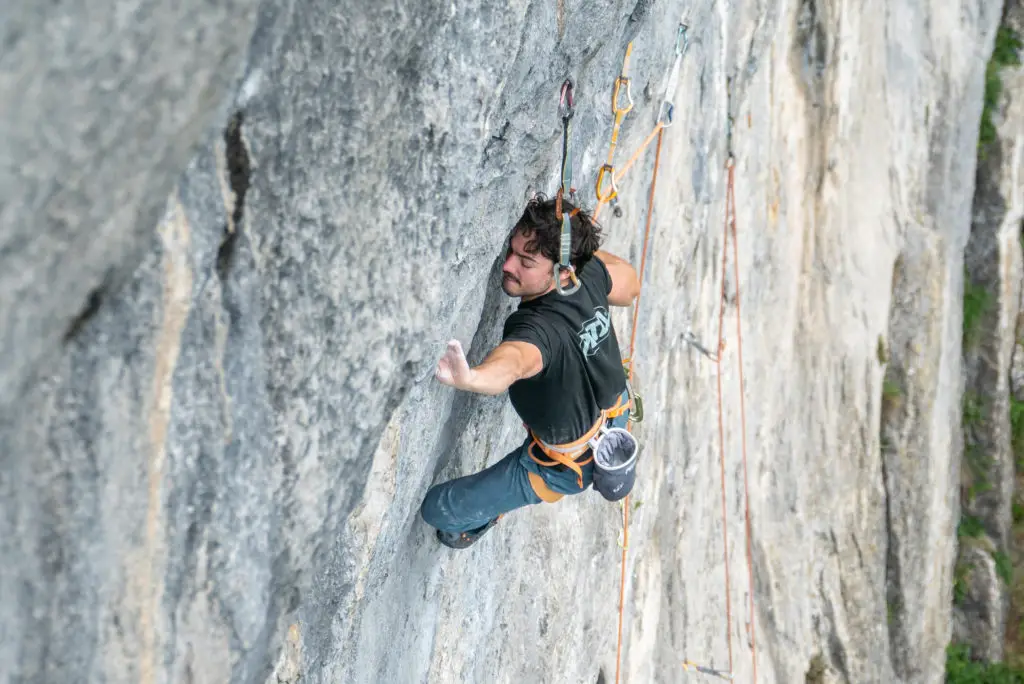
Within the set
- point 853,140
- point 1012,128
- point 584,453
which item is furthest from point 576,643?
point 1012,128

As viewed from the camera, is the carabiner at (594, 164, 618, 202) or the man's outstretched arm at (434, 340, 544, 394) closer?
the man's outstretched arm at (434, 340, 544, 394)

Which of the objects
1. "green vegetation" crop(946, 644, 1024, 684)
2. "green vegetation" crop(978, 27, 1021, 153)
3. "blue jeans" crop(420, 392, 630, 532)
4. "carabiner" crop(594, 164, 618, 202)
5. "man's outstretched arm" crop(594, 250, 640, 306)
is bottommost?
"green vegetation" crop(946, 644, 1024, 684)

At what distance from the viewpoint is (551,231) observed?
3461 mm

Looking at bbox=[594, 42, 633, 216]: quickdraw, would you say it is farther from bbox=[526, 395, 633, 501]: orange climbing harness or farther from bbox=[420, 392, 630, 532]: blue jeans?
bbox=[420, 392, 630, 532]: blue jeans

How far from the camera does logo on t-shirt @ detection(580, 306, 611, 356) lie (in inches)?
141

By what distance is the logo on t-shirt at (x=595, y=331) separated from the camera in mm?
3574

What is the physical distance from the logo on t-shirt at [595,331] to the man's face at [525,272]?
0.24 m

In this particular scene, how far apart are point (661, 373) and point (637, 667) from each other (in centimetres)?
260

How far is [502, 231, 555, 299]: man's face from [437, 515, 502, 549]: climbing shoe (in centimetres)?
121

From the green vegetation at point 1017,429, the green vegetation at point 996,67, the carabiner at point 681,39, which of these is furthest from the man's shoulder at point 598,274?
the green vegetation at point 1017,429

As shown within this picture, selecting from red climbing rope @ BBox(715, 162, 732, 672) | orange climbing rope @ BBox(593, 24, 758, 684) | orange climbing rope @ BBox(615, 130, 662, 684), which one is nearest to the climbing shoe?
orange climbing rope @ BBox(593, 24, 758, 684)

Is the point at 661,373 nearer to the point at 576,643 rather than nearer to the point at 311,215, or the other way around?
the point at 576,643

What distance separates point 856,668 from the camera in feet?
33.3

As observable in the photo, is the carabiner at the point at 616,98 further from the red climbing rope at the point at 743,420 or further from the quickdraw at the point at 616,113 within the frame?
the red climbing rope at the point at 743,420
